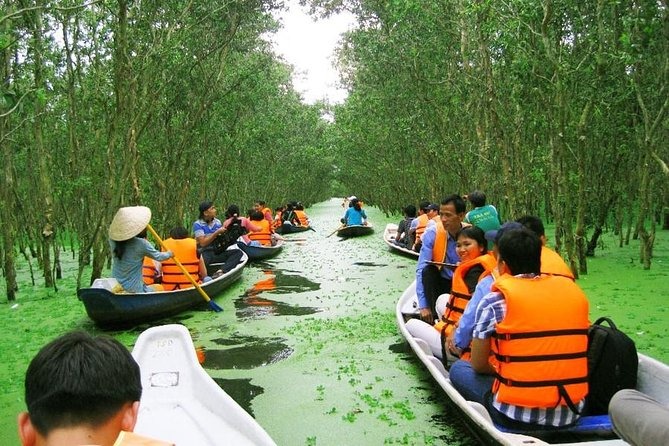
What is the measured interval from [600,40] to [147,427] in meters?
7.87

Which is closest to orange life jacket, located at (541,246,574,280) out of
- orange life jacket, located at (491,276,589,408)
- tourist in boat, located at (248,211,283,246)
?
orange life jacket, located at (491,276,589,408)

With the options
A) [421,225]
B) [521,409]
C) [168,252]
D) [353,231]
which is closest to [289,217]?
[353,231]

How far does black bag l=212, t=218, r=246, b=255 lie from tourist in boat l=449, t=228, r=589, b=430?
27.2 ft

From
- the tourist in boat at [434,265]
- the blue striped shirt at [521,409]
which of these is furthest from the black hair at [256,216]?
the blue striped shirt at [521,409]

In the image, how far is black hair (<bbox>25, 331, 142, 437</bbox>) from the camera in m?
1.43

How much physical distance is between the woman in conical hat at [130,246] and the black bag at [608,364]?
5248 millimetres

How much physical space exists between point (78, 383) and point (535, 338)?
2.53 meters

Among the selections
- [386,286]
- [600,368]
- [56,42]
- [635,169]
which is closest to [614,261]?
[635,169]

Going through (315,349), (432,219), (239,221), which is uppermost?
(432,219)

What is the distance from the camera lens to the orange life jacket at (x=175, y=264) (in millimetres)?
8695

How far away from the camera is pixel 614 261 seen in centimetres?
1145

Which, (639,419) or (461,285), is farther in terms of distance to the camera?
(461,285)

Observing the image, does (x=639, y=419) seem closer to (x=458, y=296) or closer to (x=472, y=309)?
(x=472, y=309)

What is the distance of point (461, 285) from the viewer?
482 centimetres
